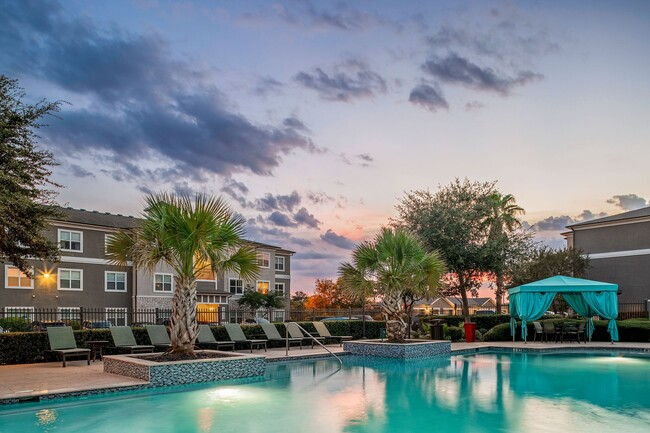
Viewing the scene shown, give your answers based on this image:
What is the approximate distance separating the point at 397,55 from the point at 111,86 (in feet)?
32.0

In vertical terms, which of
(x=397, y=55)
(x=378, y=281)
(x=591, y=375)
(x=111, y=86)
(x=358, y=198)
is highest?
(x=397, y=55)

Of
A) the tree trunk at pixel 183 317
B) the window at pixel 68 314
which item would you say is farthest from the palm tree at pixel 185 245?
→ the window at pixel 68 314

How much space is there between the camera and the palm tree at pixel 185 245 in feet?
42.7

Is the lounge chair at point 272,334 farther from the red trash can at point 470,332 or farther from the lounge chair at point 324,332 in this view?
the red trash can at point 470,332

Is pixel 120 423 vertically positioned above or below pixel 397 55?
below

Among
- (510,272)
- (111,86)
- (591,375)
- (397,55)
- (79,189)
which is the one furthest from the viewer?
(510,272)

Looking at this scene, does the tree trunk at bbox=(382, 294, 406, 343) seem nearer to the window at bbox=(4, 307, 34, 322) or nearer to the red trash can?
the red trash can

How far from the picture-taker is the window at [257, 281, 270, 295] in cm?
4663

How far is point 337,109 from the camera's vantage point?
22.4m

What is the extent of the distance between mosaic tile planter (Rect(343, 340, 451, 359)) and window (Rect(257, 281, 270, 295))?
90.0ft

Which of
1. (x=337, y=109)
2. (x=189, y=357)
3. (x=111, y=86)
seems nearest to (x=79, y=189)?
(x=111, y=86)

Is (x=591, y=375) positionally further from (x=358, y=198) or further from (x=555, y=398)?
(x=358, y=198)

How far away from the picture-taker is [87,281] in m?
36.7

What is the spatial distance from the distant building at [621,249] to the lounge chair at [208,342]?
2734cm
